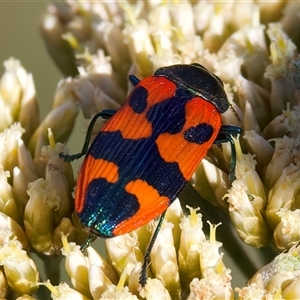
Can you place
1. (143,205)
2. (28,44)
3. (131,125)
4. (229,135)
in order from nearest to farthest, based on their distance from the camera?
(143,205)
(131,125)
(229,135)
(28,44)

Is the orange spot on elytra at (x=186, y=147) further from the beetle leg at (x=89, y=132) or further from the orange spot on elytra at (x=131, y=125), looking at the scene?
the beetle leg at (x=89, y=132)

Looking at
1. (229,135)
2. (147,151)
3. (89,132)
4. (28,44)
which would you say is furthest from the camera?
(28,44)

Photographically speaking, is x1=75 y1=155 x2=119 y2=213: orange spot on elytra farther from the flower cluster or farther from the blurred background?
the blurred background

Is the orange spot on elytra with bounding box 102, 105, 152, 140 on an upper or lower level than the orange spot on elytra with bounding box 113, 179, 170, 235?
upper

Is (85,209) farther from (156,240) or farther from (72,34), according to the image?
(72,34)

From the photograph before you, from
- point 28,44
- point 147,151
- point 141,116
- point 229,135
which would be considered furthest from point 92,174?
point 28,44

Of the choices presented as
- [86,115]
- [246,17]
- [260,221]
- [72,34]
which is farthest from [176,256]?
[72,34]

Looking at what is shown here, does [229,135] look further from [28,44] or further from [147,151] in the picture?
[28,44]

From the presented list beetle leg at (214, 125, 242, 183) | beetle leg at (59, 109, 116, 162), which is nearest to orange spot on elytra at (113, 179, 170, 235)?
beetle leg at (214, 125, 242, 183)
